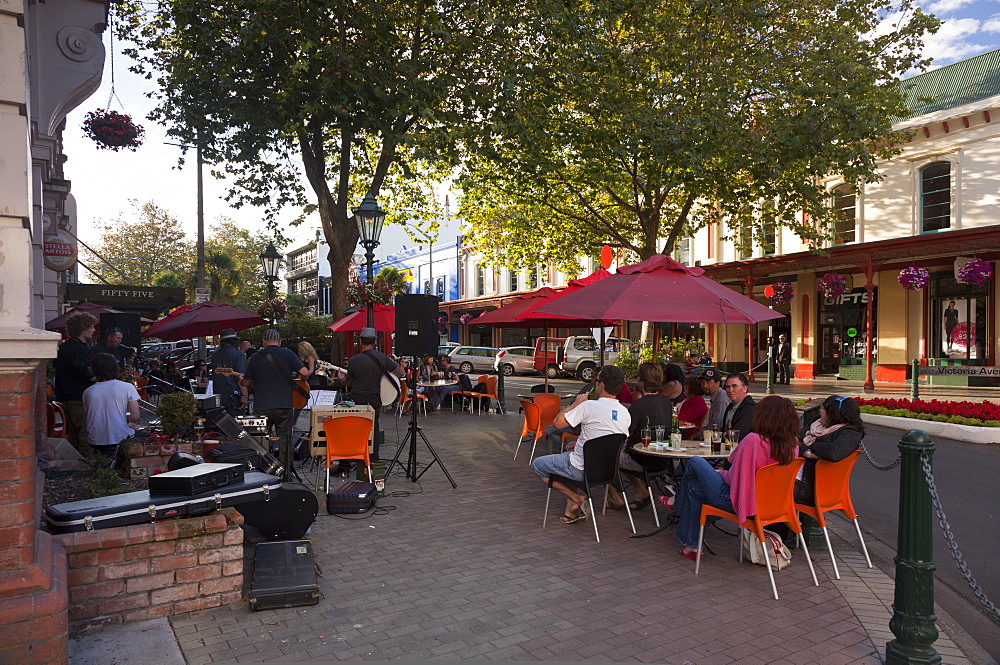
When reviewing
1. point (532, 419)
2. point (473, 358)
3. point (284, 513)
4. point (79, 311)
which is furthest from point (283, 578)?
point (473, 358)

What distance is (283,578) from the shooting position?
4.23m

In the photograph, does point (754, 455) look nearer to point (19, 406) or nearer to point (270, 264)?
point (19, 406)

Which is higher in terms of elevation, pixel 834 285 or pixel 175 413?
pixel 834 285

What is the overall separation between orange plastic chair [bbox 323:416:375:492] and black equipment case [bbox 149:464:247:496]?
2414 mm

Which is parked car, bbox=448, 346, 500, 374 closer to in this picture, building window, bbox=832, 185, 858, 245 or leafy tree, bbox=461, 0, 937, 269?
leafy tree, bbox=461, 0, 937, 269

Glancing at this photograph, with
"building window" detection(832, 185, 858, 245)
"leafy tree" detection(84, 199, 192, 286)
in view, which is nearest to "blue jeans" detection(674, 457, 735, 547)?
"building window" detection(832, 185, 858, 245)

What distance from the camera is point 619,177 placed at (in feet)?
54.9

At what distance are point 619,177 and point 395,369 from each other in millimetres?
10159

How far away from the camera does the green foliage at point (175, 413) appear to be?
→ 6.20 m

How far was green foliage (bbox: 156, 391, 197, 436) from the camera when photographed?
244 inches

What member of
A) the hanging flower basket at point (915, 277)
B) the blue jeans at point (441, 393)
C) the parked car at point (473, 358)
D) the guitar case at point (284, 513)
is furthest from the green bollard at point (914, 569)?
the parked car at point (473, 358)

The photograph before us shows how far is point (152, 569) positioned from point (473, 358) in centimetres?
2485

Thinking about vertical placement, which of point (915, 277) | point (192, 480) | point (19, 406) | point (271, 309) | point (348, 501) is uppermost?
point (915, 277)

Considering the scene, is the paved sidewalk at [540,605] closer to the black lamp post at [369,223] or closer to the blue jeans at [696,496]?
the blue jeans at [696,496]
